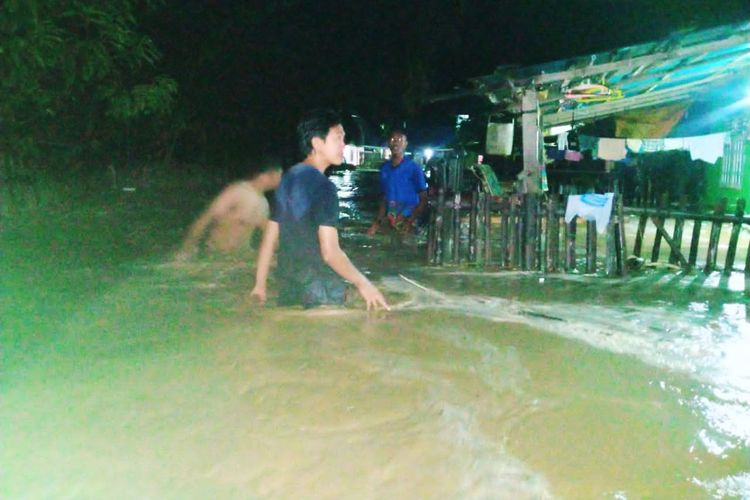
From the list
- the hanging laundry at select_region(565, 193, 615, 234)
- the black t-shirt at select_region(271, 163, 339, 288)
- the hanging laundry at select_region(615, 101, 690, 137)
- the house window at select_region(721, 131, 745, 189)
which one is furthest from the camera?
the house window at select_region(721, 131, 745, 189)

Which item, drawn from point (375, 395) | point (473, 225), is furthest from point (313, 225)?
point (473, 225)

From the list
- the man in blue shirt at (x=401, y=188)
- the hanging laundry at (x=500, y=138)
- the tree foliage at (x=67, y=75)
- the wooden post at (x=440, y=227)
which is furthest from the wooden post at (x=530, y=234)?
the tree foliage at (x=67, y=75)

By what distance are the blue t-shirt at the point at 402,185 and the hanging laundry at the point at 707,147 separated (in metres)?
8.46

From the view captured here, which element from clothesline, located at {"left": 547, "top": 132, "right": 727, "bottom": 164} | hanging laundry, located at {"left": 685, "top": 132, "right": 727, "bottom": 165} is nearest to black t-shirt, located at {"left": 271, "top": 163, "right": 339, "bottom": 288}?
clothesline, located at {"left": 547, "top": 132, "right": 727, "bottom": 164}

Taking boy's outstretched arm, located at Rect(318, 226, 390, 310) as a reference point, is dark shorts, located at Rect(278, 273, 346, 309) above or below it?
Answer: below

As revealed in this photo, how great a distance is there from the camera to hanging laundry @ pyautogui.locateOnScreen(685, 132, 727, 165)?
15.0 metres

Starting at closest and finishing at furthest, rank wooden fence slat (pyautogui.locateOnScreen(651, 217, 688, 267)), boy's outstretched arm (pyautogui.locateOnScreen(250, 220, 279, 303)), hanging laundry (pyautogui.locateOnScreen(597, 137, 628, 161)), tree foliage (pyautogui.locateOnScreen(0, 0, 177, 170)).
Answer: boy's outstretched arm (pyautogui.locateOnScreen(250, 220, 279, 303)), wooden fence slat (pyautogui.locateOnScreen(651, 217, 688, 267)), tree foliage (pyautogui.locateOnScreen(0, 0, 177, 170)), hanging laundry (pyautogui.locateOnScreen(597, 137, 628, 161))

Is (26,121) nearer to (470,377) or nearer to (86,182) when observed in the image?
(86,182)

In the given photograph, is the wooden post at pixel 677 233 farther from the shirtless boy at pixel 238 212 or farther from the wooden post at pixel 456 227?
the shirtless boy at pixel 238 212

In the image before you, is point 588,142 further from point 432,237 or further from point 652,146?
point 432,237

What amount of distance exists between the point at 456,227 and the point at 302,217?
176 inches

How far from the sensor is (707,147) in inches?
599

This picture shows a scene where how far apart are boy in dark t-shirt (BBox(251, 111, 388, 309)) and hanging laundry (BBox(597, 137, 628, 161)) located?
12.4 meters

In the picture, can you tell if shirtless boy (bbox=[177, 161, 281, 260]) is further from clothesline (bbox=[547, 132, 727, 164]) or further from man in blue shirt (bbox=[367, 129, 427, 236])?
clothesline (bbox=[547, 132, 727, 164])
